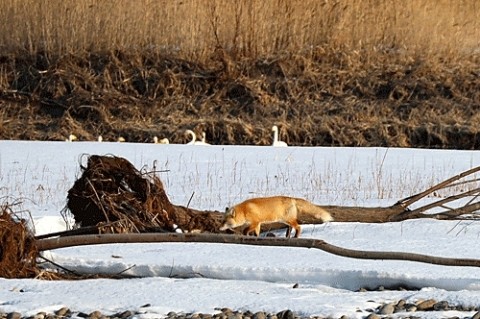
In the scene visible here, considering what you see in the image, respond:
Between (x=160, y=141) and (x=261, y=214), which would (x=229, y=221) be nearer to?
(x=261, y=214)

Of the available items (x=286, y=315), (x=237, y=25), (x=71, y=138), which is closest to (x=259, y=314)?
(x=286, y=315)

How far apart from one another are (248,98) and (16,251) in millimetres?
13486

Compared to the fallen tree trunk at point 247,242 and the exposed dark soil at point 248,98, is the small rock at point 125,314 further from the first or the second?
the exposed dark soil at point 248,98

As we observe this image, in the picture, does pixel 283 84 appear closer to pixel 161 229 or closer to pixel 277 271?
pixel 161 229

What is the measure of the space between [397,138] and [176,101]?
4332 mm

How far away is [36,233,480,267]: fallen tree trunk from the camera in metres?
6.52

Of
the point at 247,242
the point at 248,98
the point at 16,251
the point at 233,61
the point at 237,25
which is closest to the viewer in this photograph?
the point at 247,242

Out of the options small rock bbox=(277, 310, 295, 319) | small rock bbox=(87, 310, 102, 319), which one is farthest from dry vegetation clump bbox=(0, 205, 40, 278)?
small rock bbox=(277, 310, 295, 319)

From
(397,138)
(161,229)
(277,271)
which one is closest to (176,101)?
(397,138)

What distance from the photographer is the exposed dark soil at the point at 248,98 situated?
1862 cm

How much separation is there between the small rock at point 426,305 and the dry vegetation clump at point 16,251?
2450 mm

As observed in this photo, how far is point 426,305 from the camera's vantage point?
5859 millimetres

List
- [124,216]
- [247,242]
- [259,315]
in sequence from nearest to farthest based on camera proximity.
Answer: [259,315] < [247,242] < [124,216]

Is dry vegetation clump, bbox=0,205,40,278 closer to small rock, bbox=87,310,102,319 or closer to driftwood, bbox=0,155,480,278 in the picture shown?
driftwood, bbox=0,155,480,278
